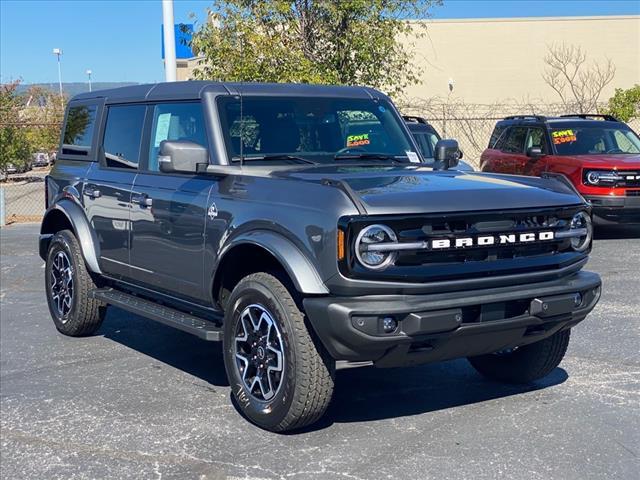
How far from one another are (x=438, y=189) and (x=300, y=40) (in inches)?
397

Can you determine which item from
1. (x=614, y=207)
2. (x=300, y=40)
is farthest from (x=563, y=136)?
(x=300, y=40)

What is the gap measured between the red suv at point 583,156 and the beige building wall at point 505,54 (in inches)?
719

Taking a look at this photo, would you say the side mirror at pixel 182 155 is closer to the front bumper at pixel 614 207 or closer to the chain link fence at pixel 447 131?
the front bumper at pixel 614 207

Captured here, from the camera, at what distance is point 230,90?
5789 millimetres

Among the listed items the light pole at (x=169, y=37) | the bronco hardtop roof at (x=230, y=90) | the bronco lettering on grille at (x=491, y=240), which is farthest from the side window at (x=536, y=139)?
the bronco lettering on grille at (x=491, y=240)

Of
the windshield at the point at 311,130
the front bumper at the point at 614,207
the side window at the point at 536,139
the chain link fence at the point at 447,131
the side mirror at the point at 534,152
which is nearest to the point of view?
the windshield at the point at 311,130

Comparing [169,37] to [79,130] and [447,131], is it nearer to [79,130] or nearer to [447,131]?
[79,130]

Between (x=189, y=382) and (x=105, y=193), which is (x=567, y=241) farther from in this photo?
(x=105, y=193)

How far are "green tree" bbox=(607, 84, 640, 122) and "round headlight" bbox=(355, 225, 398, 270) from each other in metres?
20.9

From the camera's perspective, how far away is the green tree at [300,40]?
13406mm

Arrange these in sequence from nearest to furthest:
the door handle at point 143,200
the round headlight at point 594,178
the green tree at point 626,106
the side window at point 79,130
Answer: the door handle at point 143,200, the side window at point 79,130, the round headlight at point 594,178, the green tree at point 626,106

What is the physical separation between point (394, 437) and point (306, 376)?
64cm

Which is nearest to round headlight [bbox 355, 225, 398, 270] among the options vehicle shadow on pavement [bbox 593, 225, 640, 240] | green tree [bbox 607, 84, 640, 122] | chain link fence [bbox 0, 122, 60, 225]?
vehicle shadow on pavement [bbox 593, 225, 640, 240]

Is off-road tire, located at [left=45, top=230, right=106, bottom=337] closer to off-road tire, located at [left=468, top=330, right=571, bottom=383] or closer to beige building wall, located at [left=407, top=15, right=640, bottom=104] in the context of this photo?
off-road tire, located at [left=468, top=330, right=571, bottom=383]
